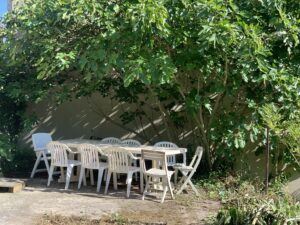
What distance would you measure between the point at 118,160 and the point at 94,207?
1186mm

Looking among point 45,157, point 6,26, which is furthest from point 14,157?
point 6,26


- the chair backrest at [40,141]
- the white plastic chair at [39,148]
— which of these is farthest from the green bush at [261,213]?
the chair backrest at [40,141]

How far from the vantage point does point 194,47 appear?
25.0ft

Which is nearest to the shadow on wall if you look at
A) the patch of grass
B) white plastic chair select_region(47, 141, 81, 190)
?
white plastic chair select_region(47, 141, 81, 190)

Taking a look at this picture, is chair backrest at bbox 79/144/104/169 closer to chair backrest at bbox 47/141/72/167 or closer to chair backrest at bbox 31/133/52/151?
chair backrest at bbox 47/141/72/167

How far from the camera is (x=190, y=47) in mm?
7680

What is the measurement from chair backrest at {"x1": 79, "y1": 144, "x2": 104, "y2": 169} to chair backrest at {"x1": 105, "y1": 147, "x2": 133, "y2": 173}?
30 centimetres

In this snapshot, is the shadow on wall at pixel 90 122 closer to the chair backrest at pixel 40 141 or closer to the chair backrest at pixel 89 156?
the chair backrest at pixel 40 141

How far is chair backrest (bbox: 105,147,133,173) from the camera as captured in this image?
8.21 meters

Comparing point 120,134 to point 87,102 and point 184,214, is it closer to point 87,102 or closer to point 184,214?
point 87,102

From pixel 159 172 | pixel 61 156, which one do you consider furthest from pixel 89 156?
pixel 159 172

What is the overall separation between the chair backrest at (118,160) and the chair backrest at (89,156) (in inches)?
11.9

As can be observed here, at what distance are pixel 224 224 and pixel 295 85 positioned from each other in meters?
2.77

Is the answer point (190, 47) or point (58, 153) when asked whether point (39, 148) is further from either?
point (190, 47)
